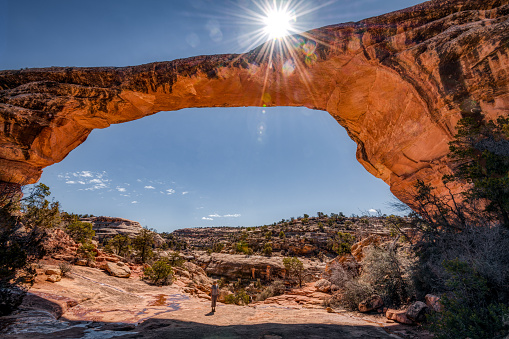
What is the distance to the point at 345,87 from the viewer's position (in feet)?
30.8

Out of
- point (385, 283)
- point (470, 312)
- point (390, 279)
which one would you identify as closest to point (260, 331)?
point (470, 312)

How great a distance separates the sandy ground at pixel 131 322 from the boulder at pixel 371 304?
0.46 meters

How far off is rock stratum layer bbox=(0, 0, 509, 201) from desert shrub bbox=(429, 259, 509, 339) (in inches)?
183

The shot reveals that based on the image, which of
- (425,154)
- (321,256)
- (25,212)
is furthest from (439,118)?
(321,256)

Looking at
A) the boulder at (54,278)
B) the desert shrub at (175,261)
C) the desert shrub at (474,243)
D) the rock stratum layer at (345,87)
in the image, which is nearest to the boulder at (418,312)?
the desert shrub at (474,243)

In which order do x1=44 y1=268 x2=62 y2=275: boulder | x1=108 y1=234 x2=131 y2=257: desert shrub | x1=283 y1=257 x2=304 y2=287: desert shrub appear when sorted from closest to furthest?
1. x1=44 y1=268 x2=62 y2=275: boulder
2. x1=283 y1=257 x2=304 y2=287: desert shrub
3. x1=108 y1=234 x2=131 y2=257: desert shrub

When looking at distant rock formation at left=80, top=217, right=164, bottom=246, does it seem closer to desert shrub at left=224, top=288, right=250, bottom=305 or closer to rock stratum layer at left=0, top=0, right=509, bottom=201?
desert shrub at left=224, top=288, right=250, bottom=305

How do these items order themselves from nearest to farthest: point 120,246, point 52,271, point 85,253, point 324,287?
point 52,271
point 324,287
point 85,253
point 120,246

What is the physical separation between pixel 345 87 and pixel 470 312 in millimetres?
8021

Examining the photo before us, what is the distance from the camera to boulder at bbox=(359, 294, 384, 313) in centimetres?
838

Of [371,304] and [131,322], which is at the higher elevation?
[371,304]

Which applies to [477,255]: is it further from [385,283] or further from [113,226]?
[113,226]

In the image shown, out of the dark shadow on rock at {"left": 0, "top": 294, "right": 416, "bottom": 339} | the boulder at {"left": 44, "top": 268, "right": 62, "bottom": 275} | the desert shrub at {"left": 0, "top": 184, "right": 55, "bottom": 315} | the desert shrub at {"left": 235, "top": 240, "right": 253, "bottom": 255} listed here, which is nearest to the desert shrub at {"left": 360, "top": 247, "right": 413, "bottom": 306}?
the dark shadow on rock at {"left": 0, "top": 294, "right": 416, "bottom": 339}

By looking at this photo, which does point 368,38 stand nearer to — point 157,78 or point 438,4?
point 438,4
